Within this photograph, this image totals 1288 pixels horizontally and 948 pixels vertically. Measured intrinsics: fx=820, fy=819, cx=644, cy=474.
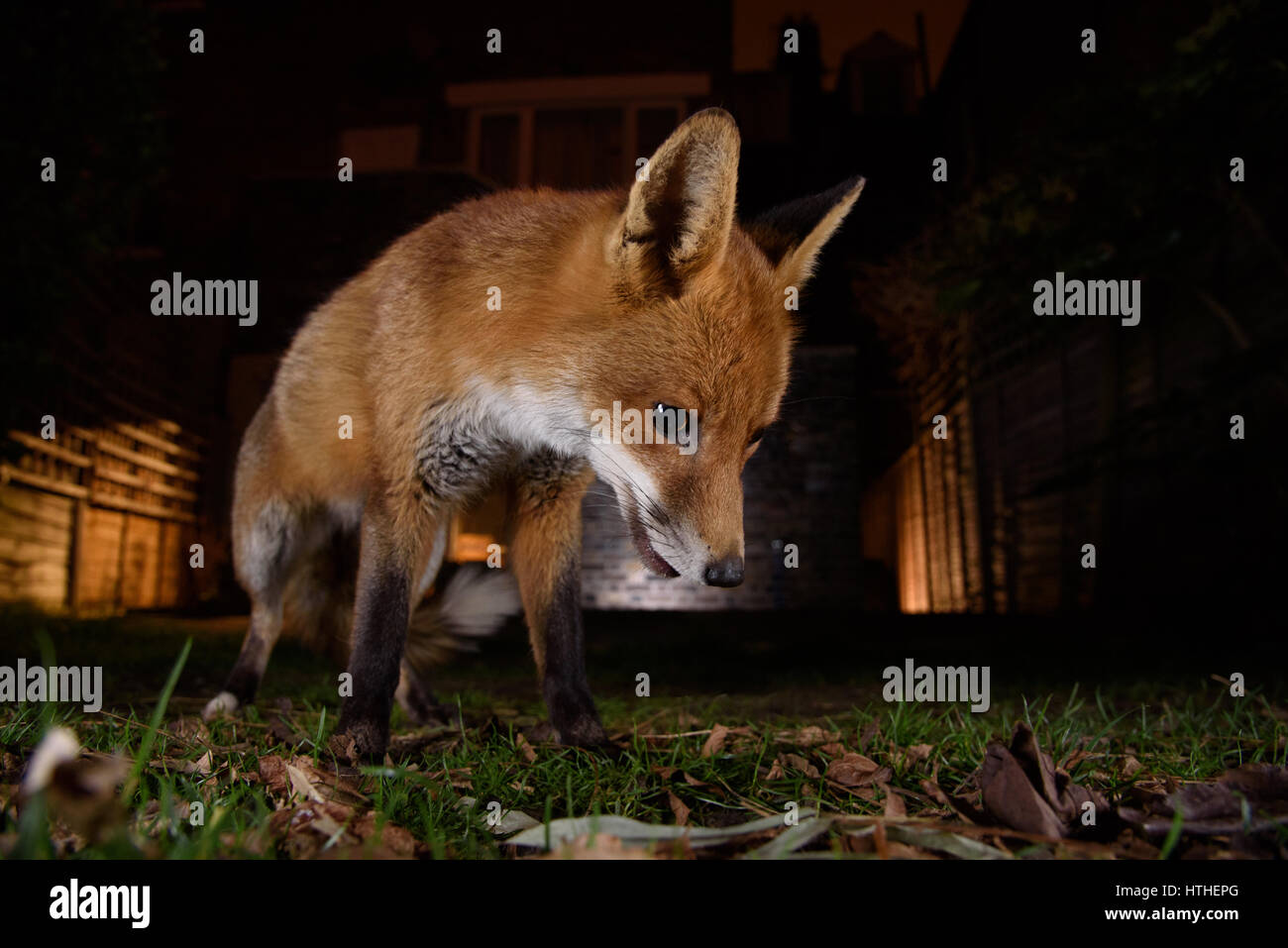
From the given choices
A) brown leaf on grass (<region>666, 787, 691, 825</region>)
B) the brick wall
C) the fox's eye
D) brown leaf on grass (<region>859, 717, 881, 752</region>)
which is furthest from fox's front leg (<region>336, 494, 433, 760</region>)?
the brick wall

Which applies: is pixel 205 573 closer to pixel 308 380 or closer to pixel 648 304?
pixel 308 380

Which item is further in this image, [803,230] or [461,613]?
[461,613]

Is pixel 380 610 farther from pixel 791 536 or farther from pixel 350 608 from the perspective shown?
pixel 791 536

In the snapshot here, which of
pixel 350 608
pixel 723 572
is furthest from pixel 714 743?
pixel 350 608

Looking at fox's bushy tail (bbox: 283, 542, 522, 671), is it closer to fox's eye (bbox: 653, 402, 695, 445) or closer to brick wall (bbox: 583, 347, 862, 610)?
fox's eye (bbox: 653, 402, 695, 445)

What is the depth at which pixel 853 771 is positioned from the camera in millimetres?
Result: 2047

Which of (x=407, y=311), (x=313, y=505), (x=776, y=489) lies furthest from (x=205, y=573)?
(x=407, y=311)

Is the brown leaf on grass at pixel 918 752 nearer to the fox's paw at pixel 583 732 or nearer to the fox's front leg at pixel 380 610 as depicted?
the fox's paw at pixel 583 732

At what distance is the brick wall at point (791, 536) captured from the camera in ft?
41.3

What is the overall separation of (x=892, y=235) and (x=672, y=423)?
1503 centimetres

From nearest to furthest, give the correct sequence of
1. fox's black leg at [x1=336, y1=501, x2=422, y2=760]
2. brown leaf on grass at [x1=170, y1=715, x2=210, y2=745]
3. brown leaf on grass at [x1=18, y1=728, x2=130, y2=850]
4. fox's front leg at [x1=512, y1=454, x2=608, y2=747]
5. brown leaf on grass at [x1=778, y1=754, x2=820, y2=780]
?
brown leaf on grass at [x1=18, y1=728, x2=130, y2=850]
brown leaf on grass at [x1=778, y1=754, x2=820, y2=780]
brown leaf on grass at [x1=170, y1=715, x2=210, y2=745]
fox's black leg at [x1=336, y1=501, x2=422, y2=760]
fox's front leg at [x1=512, y1=454, x2=608, y2=747]

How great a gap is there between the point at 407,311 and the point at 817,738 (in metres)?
1.90

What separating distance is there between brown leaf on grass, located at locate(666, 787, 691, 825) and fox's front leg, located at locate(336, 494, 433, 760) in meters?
0.98

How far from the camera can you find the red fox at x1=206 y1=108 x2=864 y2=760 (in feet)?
7.56
